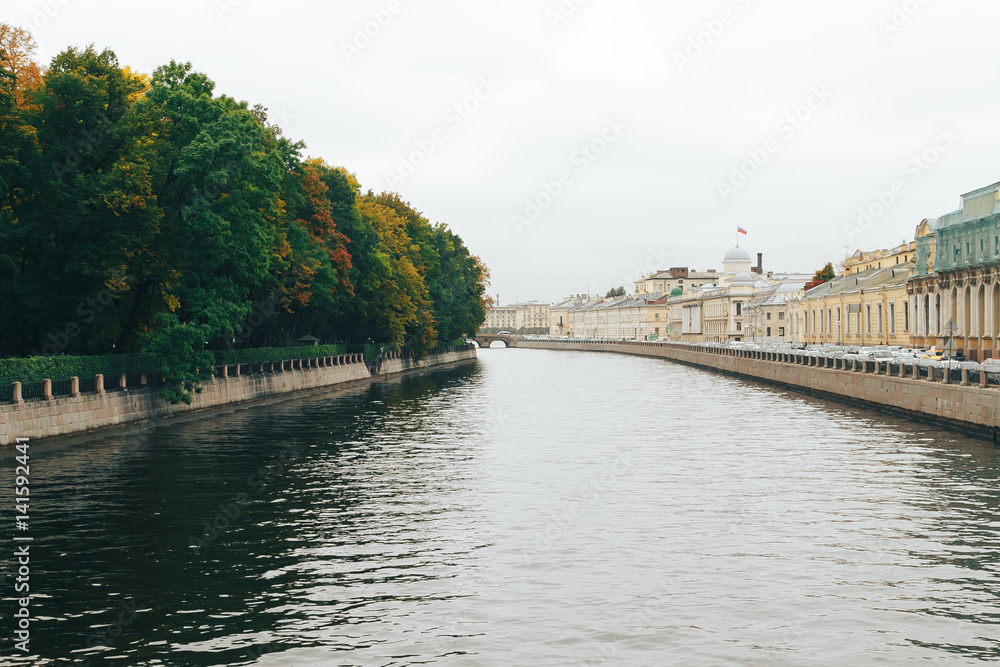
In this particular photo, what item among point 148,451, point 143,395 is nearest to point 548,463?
point 148,451

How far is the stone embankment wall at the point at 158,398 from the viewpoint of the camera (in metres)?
33.9

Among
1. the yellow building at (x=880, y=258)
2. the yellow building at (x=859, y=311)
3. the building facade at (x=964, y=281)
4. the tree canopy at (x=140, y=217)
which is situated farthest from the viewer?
the yellow building at (x=880, y=258)

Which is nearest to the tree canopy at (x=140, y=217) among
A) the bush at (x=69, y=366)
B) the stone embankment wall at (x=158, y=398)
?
the bush at (x=69, y=366)

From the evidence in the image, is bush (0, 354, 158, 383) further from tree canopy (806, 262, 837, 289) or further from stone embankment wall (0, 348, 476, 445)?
tree canopy (806, 262, 837, 289)

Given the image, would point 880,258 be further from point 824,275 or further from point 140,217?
point 140,217

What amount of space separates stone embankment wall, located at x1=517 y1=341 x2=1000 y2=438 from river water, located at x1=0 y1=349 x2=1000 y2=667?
10.2 feet

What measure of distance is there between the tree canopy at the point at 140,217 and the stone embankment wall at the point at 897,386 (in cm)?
3067

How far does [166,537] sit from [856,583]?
41.3 feet

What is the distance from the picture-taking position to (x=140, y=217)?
4041cm

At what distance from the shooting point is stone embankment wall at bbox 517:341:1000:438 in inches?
1524

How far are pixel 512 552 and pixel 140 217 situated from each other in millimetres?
26941

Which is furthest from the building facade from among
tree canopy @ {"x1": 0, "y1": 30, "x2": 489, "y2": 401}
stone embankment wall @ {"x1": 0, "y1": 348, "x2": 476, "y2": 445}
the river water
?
tree canopy @ {"x1": 0, "y1": 30, "x2": 489, "y2": 401}

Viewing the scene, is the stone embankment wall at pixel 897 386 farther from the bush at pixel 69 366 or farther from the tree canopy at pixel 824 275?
the tree canopy at pixel 824 275

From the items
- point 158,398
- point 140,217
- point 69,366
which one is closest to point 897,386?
point 158,398
